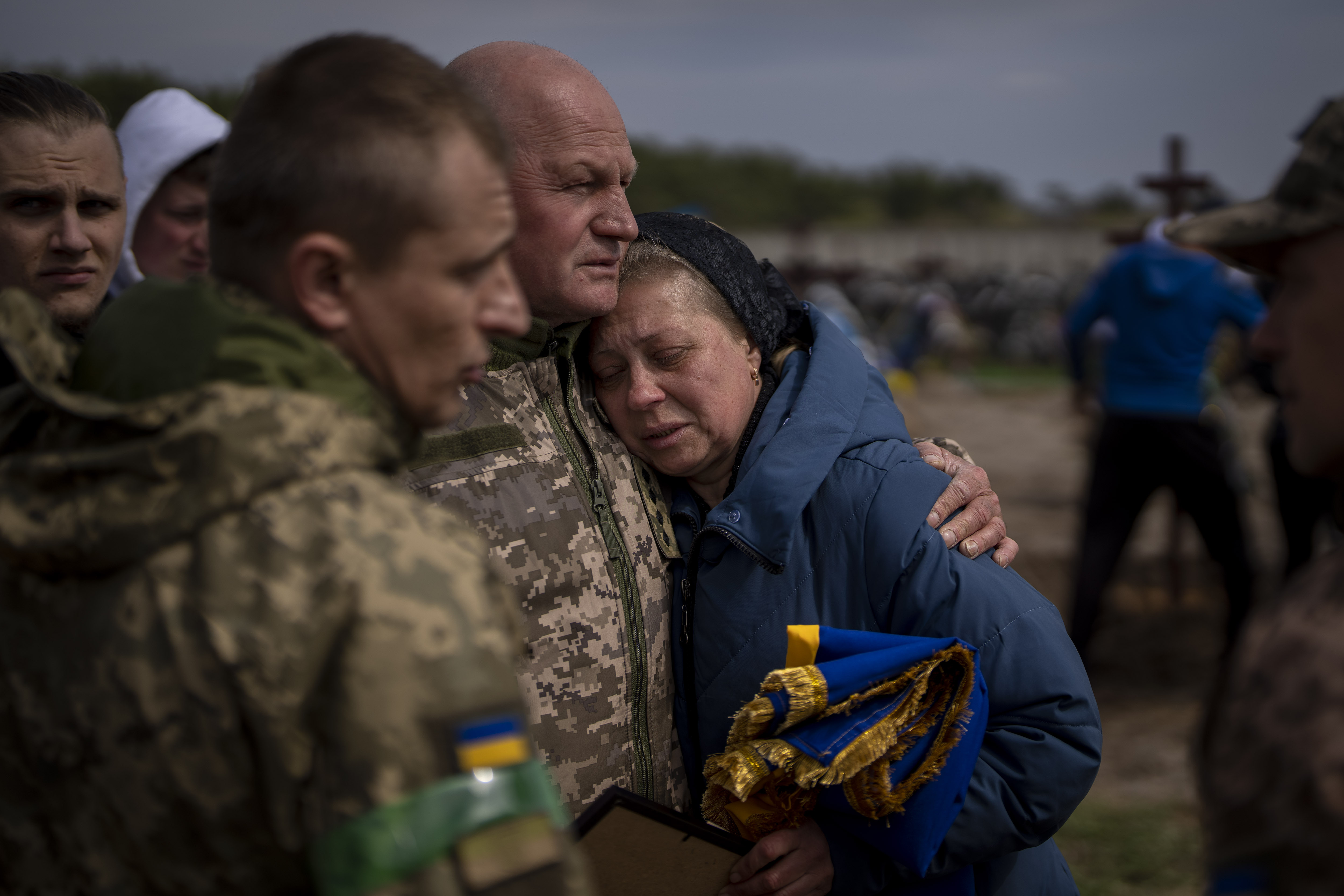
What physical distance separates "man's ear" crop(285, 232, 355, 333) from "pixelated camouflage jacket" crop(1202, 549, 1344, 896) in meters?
0.91

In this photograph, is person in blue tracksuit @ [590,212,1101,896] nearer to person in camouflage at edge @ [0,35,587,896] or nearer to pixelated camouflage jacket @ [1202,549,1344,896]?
pixelated camouflage jacket @ [1202,549,1344,896]

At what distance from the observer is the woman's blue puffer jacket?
1781 millimetres

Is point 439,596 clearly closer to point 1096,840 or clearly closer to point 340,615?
point 340,615

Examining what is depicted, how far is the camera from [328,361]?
970 mm

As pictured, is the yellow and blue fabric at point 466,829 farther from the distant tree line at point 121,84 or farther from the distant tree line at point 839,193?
the distant tree line at point 839,193

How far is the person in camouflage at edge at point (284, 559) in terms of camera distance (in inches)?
34.1

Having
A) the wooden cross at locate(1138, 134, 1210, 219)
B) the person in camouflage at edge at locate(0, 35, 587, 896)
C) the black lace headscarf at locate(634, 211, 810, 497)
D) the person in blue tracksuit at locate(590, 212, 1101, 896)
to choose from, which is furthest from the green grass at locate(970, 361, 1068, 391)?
the person in camouflage at edge at locate(0, 35, 587, 896)

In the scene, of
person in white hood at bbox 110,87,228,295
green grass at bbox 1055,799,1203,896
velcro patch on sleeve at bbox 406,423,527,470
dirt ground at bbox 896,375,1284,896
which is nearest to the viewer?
velcro patch on sleeve at bbox 406,423,527,470

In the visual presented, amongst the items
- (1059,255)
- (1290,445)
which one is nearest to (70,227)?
(1290,445)

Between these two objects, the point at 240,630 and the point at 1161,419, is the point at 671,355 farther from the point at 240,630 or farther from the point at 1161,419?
the point at 1161,419

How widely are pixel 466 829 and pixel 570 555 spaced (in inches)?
35.6

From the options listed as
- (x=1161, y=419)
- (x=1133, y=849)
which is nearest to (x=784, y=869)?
(x=1133, y=849)

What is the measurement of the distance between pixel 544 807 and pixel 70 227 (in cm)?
188

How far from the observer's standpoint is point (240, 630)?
874 mm
